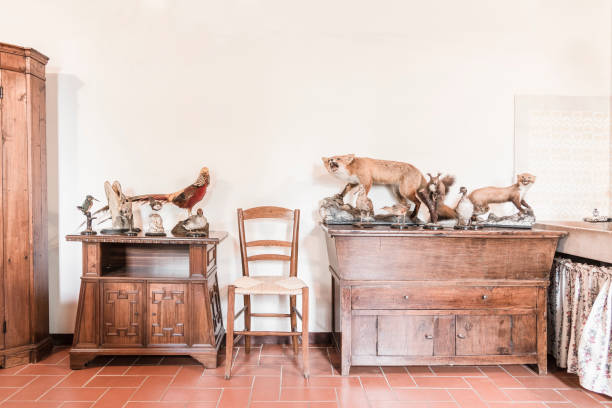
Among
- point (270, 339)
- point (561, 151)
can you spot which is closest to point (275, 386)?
point (270, 339)

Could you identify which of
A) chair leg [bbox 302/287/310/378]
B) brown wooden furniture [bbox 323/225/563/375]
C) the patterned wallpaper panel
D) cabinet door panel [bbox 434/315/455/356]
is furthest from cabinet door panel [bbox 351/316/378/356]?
the patterned wallpaper panel

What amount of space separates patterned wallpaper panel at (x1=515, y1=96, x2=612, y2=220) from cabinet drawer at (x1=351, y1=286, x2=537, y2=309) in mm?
1086

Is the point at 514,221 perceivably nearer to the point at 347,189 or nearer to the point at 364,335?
the point at 347,189

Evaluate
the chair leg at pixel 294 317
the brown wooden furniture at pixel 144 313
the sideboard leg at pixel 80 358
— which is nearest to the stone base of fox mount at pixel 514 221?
the chair leg at pixel 294 317

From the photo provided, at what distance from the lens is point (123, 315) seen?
9.68 ft

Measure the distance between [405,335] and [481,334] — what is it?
55 cm

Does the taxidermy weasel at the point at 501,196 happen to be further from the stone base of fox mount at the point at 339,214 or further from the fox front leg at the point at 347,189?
the fox front leg at the point at 347,189

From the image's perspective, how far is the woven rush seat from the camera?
282 centimetres

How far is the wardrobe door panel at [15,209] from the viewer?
9.73 feet

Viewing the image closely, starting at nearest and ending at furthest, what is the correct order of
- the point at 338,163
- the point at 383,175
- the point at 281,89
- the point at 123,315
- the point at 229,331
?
the point at 229,331 → the point at 123,315 → the point at 338,163 → the point at 383,175 → the point at 281,89

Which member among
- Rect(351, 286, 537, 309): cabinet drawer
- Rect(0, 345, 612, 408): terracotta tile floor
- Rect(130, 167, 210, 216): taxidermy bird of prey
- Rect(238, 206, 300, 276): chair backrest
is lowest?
Rect(0, 345, 612, 408): terracotta tile floor

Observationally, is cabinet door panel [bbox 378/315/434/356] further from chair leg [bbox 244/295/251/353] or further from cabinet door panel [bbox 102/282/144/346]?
cabinet door panel [bbox 102/282/144/346]

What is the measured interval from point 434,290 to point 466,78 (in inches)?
75.8

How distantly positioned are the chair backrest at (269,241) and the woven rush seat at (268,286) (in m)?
0.24
